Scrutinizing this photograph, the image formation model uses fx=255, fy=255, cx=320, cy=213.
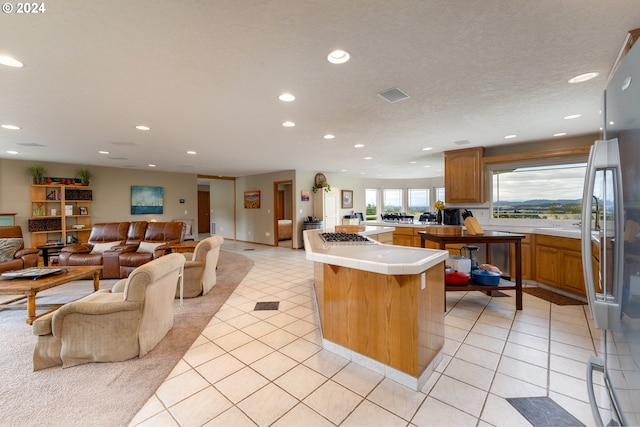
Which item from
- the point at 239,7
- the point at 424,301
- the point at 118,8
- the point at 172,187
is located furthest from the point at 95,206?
the point at 424,301

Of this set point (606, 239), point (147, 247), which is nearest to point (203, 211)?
point (147, 247)

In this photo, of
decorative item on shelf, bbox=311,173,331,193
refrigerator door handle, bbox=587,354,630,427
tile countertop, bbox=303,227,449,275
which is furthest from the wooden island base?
decorative item on shelf, bbox=311,173,331,193

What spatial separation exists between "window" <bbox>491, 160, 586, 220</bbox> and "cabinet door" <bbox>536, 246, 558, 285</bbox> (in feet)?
2.76

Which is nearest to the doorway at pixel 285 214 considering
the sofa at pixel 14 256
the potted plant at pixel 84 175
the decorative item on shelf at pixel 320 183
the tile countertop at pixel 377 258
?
the decorative item on shelf at pixel 320 183

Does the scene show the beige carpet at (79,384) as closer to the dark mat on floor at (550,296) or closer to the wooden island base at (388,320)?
the wooden island base at (388,320)

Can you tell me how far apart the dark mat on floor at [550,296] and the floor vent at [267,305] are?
3768 millimetres

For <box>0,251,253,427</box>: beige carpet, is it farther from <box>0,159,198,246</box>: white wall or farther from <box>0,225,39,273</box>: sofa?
<box>0,159,198,246</box>: white wall

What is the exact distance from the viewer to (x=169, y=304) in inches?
106

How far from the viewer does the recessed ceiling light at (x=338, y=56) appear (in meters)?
1.85

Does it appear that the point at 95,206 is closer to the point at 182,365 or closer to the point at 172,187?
the point at 172,187

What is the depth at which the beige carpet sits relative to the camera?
160 centimetres

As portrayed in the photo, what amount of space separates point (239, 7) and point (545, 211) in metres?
5.51

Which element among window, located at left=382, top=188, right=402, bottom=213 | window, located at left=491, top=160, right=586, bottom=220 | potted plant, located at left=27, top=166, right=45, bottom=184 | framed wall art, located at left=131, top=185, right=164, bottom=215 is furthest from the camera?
window, located at left=382, top=188, right=402, bottom=213

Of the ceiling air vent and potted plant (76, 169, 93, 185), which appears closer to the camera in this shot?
the ceiling air vent
